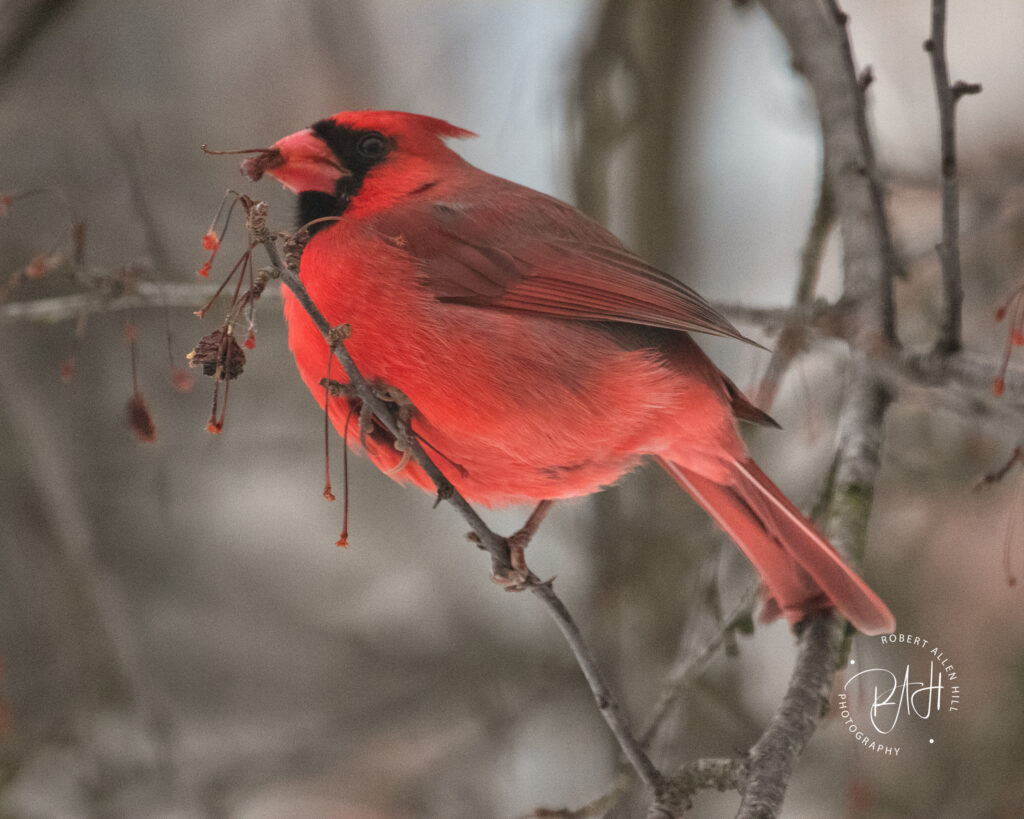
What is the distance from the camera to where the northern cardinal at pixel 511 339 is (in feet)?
6.52

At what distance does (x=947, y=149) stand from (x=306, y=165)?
1.29m

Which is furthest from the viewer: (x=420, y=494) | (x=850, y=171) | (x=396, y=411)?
(x=420, y=494)

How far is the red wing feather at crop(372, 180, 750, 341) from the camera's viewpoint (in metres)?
2.13

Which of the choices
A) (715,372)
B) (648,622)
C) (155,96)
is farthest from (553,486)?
(155,96)

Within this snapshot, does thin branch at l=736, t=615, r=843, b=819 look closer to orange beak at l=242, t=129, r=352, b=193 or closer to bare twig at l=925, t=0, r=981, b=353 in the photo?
bare twig at l=925, t=0, r=981, b=353

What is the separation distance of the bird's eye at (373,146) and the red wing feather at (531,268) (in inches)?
7.7

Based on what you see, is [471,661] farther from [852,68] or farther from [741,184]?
[852,68]

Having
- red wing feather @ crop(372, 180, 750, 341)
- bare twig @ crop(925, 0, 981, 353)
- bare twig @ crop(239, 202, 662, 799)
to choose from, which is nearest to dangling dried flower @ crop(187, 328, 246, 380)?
bare twig @ crop(239, 202, 662, 799)

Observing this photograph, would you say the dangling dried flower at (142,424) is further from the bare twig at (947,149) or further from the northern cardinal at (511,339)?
the bare twig at (947,149)

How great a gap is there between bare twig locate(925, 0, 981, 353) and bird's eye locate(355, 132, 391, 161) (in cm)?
119

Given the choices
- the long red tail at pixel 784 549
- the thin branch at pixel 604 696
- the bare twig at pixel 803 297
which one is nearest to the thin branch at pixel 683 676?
the long red tail at pixel 784 549

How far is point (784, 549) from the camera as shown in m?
2.41

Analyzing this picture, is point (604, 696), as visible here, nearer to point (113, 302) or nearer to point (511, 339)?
point (511, 339)

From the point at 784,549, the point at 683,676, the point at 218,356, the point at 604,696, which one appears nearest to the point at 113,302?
the point at 218,356
